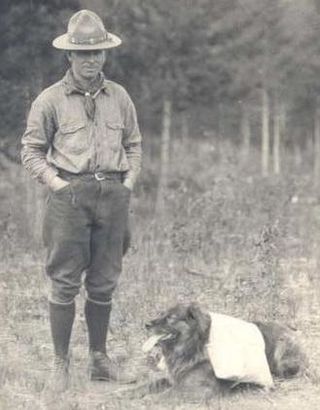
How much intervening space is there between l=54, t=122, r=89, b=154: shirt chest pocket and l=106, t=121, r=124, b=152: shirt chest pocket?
0.52 feet

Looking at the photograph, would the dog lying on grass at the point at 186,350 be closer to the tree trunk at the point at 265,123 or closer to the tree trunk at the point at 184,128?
the tree trunk at the point at 265,123

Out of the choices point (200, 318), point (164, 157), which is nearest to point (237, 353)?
point (200, 318)

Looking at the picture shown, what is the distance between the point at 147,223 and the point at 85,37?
7484mm

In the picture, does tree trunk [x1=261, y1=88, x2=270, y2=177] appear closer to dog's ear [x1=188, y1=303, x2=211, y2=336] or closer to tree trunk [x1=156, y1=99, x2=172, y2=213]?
tree trunk [x1=156, y1=99, x2=172, y2=213]

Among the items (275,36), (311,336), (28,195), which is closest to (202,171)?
A: (275,36)

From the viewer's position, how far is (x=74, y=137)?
611cm

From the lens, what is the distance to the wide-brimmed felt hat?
6109 millimetres

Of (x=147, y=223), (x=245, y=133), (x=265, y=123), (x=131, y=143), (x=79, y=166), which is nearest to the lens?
(x=79, y=166)

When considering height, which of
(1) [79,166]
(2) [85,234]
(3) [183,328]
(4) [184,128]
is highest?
(4) [184,128]

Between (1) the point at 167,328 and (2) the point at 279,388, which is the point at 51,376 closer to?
(1) the point at 167,328

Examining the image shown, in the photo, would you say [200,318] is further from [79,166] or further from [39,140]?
[39,140]

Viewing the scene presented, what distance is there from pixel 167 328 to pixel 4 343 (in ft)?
6.41

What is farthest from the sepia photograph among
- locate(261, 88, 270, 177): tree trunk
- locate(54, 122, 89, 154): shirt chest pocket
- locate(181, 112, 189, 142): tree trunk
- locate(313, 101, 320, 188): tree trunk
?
locate(313, 101, 320, 188): tree trunk

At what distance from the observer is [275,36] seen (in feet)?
59.0
